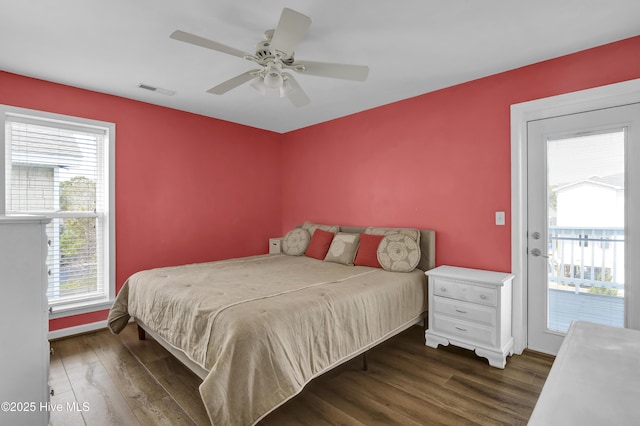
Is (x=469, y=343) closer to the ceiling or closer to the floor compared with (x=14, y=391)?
closer to the floor

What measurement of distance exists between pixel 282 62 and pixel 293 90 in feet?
0.91

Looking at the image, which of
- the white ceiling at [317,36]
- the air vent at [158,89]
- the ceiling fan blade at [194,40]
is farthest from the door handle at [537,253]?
the air vent at [158,89]

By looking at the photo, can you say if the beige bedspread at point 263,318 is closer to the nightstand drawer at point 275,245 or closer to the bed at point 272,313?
the bed at point 272,313

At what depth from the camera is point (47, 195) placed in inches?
120

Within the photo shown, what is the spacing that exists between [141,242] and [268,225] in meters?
1.80

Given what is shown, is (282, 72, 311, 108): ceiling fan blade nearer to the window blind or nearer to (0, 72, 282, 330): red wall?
(0, 72, 282, 330): red wall

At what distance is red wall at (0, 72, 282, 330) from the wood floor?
110 cm

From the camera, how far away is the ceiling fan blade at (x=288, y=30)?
1638 millimetres

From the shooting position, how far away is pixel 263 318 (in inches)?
71.4

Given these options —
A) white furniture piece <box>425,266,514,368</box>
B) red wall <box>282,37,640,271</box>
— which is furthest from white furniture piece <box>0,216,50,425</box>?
red wall <box>282,37,640,271</box>

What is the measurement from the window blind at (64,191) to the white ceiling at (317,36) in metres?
0.51

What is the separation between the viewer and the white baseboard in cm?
303

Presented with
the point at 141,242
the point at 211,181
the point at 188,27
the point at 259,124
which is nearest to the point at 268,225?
the point at 211,181

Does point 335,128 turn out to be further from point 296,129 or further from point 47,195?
point 47,195
